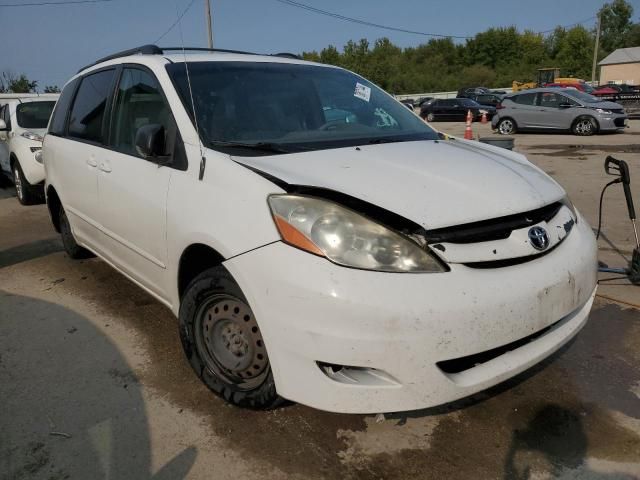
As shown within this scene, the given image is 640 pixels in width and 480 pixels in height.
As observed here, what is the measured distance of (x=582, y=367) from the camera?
2834 mm

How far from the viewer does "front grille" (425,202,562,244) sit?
197cm

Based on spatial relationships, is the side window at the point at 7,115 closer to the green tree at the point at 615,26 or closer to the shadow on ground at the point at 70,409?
the shadow on ground at the point at 70,409

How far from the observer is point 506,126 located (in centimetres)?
1833

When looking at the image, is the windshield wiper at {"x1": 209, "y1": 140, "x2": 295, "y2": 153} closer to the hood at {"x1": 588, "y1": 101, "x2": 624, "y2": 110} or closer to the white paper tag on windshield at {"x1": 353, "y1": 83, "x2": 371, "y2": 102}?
the white paper tag on windshield at {"x1": 353, "y1": 83, "x2": 371, "y2": 102}

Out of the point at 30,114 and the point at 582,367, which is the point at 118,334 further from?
the point at 30,114

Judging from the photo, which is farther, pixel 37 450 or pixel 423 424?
pixel 423 424

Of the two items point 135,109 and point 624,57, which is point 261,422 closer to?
point 135,109

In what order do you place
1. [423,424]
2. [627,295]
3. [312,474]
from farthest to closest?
[627,295] → [423,424] → [312,474]

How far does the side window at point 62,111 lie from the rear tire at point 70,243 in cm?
69

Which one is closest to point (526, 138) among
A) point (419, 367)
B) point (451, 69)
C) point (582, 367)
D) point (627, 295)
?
point (627, 295)

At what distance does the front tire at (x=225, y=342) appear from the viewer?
2.25 meters

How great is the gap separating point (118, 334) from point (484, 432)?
2.28 metres

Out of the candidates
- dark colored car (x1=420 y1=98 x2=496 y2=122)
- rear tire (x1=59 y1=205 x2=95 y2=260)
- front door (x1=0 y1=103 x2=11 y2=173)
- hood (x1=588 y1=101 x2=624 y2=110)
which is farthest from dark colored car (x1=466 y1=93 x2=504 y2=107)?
rear tire (x1=59 y1=205 x2=95 y2=260)

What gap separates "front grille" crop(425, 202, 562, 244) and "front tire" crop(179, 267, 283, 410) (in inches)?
33.7
